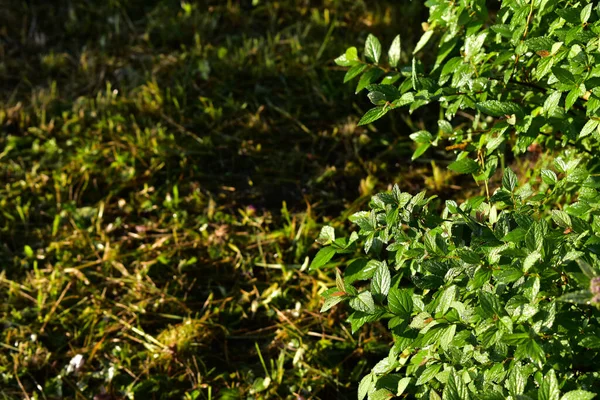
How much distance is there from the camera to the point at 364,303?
5.27ft

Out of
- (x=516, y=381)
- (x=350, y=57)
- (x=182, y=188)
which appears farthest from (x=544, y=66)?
(x=182, y=188)

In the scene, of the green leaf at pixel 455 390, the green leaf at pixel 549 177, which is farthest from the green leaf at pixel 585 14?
the green leaf at pixel 455 390

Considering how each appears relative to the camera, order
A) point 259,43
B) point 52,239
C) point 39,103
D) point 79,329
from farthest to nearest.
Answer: point 259,43
point 39,103
point 52,239
point 79,329

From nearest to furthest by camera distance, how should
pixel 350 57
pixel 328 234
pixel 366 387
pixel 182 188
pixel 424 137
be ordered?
1. pixel 366 387
2. pixel 328 234
3. pixel 350 57
4. pixel 424 137
5. pixel 182 188

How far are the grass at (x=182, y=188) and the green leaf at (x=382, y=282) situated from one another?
3.00 feet

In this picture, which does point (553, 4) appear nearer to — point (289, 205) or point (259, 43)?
point (289, 205)

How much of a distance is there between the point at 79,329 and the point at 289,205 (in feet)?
3.54

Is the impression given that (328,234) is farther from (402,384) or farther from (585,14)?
(585,14)

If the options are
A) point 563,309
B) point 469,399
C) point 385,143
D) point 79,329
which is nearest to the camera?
point 469,399

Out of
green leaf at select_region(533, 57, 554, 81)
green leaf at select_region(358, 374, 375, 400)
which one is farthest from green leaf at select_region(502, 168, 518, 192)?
green leaf at select_region(358, 374, 375, 400)

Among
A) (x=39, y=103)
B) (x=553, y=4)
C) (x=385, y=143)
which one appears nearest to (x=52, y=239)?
(x=39, y=103)

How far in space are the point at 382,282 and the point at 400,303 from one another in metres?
0.07

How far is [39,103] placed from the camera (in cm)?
373

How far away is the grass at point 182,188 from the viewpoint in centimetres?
258
